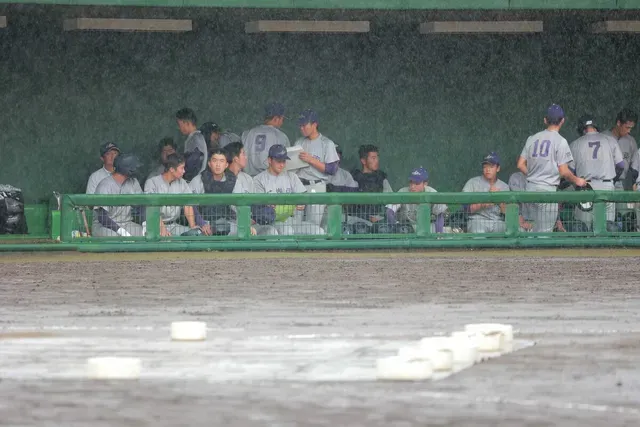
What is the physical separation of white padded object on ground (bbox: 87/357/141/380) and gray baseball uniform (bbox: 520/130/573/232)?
1101cm

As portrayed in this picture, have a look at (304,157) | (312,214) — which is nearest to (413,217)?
(312,214)

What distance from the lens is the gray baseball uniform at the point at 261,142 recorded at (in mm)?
17391

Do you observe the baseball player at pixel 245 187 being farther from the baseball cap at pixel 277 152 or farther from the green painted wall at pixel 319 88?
the green painted wall at pixel 319 88

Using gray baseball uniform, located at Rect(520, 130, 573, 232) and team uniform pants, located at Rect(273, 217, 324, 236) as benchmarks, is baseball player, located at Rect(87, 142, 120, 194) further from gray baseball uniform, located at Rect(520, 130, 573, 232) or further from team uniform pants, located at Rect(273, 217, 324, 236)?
gray baseball uniform, located at Rect(520, 130, 573, 232)

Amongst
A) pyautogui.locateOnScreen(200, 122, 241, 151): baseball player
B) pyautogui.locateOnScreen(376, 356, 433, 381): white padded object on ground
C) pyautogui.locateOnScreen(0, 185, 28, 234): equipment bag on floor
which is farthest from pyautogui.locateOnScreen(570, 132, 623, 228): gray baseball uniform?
pyautogui.locateOnScreen(376, 356, 433, 381): white padded object on ground

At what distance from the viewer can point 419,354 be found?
19.5 feet

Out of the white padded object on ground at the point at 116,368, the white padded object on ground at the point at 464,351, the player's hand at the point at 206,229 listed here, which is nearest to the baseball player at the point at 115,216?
the player's hand at the point at 206,229

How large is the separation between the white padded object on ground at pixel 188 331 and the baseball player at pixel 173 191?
335 inches

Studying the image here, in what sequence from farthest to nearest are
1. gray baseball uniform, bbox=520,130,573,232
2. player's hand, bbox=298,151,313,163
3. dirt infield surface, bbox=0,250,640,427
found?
1. player's hand, bbox=298,151,313,163
2. gray baseball uniform, bbox=520,130,573,232
3. dirt infield surface, bbox=0,250,640,427

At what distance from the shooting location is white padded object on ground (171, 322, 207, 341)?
23.3ft

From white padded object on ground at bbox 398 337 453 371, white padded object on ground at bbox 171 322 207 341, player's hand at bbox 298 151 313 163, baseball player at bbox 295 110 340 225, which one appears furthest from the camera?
baseball player at bbox 295 110 340 225

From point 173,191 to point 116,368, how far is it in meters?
10.3

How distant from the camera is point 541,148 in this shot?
1661cm

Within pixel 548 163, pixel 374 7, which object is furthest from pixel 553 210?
pixel 374 7
